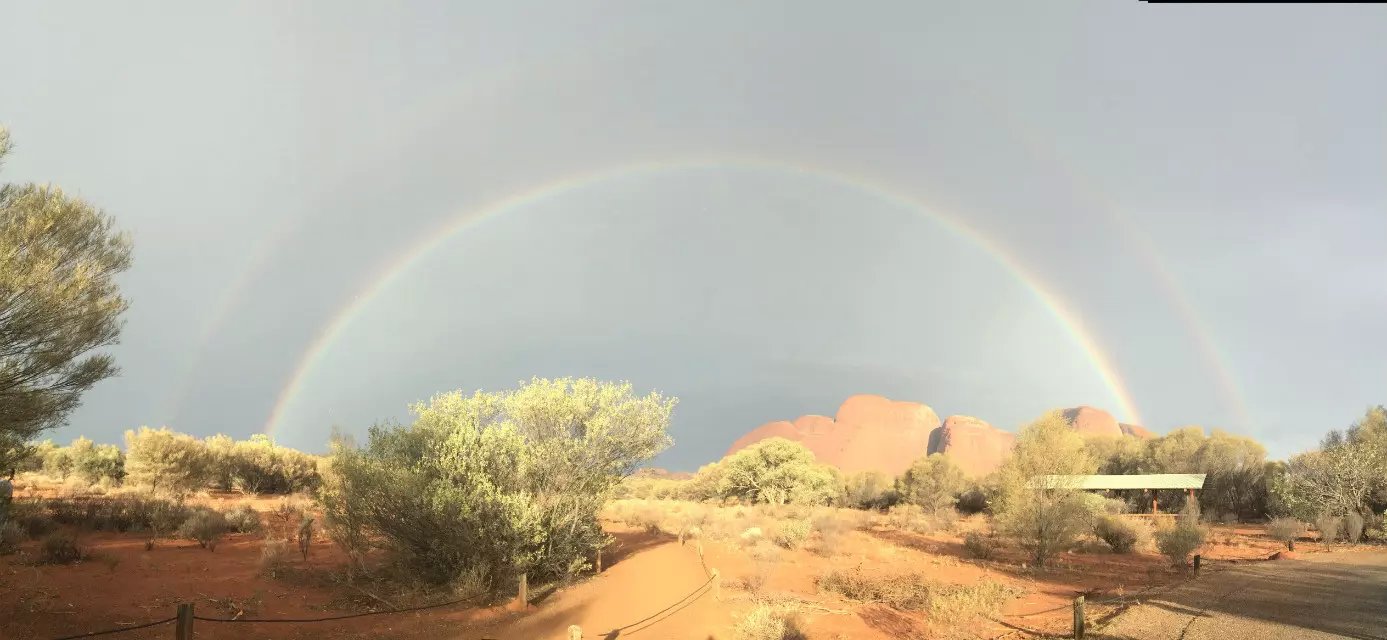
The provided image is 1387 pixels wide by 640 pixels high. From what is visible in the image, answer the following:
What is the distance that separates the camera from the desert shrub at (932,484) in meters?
52.3

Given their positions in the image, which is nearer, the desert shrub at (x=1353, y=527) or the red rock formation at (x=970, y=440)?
the desert shrub at (x=1353, y=527)

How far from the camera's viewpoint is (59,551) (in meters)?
13.9

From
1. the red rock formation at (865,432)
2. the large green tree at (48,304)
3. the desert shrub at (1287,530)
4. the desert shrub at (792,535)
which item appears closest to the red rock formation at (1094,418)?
the red rock formation at (865,432)

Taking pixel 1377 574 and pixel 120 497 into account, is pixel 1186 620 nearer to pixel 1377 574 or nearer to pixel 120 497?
pixel 1377 574

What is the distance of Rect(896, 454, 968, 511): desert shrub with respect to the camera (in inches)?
2060

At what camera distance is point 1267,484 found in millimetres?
45938

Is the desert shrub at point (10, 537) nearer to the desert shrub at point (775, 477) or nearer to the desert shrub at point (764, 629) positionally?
the desert shrub at point (764, 629)

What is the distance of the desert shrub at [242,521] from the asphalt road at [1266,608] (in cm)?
2427

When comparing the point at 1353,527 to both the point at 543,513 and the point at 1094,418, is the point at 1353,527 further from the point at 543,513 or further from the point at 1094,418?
the point at 1094,418

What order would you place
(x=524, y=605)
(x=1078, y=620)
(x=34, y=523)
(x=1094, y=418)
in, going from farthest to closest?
1. (x=1094, y=418)
2. (x=34, y=523)
3. (x=524, y=605)
4. (x=1078, y=620)

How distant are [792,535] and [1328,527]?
89.8ft

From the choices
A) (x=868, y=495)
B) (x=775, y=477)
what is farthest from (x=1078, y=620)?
(x=868, y=495)

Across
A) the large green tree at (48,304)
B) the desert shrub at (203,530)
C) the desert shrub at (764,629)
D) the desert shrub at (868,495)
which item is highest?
the large green tree at (48,304)

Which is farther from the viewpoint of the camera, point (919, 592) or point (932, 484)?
point (932, 484)
